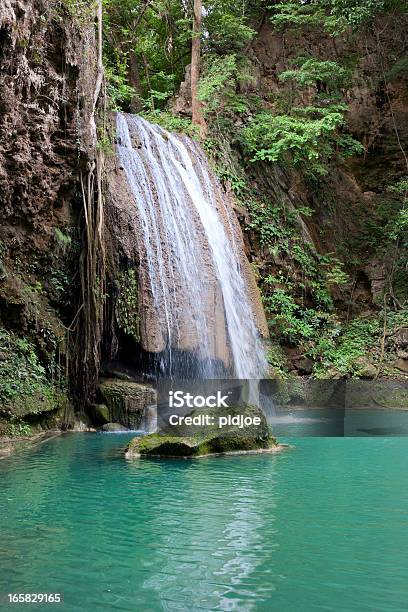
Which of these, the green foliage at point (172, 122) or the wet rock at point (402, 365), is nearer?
the wet rock at point (402, 365)

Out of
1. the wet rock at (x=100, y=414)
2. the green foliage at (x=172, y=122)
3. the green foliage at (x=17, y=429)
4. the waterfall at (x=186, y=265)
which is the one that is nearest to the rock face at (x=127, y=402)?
the wet rock at (x=100, y=414)

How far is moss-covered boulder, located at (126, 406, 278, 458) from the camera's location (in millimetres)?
7391

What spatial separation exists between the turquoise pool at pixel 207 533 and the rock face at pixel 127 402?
10.2 feet

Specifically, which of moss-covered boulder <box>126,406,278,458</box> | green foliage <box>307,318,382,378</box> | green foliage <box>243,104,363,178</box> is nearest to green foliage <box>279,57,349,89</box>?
green foliage <box>243,104,363,178</box>

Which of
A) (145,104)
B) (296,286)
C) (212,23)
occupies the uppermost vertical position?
(212,23)

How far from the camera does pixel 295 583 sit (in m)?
3.33

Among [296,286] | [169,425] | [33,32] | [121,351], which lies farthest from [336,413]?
[33,32]

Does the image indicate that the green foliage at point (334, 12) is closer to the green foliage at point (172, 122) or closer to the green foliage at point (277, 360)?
the green foliage at point (172, 122)

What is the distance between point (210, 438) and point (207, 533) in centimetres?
329

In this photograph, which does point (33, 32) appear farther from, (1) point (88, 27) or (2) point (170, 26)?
(2) point (170, 26)

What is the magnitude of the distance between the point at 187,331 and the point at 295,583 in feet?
26.7

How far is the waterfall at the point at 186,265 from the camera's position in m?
11.2

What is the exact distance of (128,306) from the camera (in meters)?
11.0

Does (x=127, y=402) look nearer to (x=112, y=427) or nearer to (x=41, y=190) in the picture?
(x=112, y=427)
